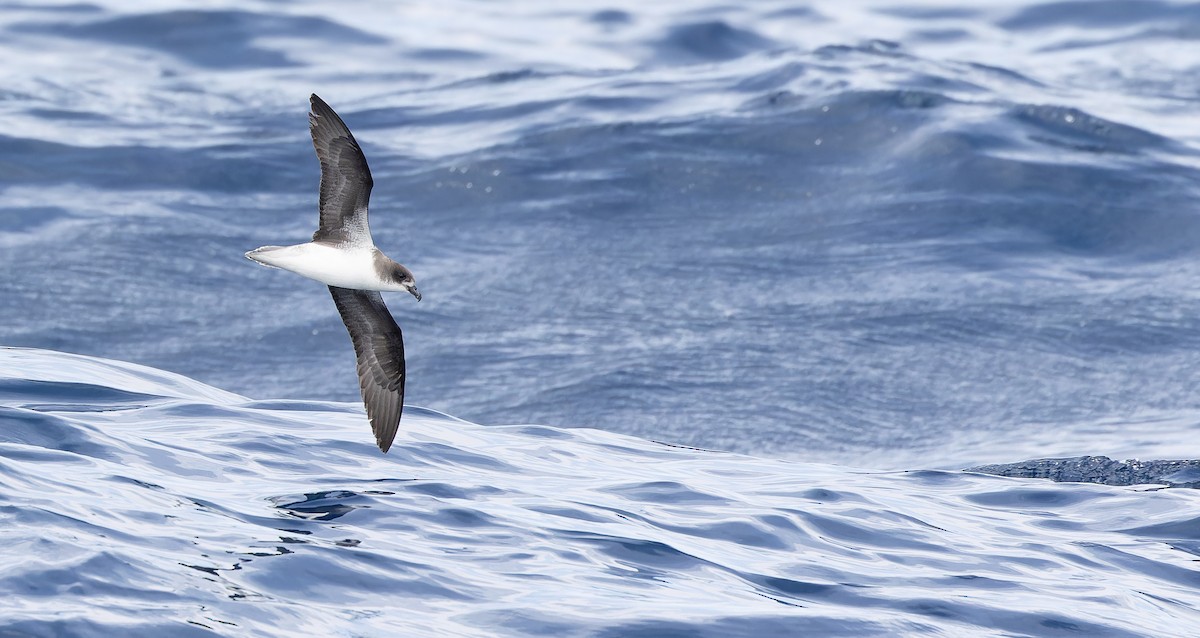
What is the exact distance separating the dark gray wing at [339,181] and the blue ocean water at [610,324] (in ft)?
3.38

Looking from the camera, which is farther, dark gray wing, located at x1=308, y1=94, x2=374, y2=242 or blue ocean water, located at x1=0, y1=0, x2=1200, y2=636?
dark gray wing, located at x1=308, y1=94, x2=374, y2=242

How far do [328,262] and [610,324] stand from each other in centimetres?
455

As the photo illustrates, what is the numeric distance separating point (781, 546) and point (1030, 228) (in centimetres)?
629

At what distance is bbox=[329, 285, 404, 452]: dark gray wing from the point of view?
6.70m

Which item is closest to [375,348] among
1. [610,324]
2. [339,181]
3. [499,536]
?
[339,181]

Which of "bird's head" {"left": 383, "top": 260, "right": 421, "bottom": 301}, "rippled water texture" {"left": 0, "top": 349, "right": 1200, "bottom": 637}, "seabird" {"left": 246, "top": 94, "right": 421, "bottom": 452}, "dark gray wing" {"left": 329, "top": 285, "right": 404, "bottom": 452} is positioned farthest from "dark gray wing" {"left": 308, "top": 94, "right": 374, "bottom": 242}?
"rippled water texture" {"left": 0, "top": 349, "right": 1200, "bottom": 637}

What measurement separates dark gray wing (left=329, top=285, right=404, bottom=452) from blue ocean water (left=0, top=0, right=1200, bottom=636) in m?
0.29

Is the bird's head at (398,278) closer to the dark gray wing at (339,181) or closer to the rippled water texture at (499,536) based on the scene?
the dark gray wing at (339,181)

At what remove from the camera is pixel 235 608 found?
4613 mm

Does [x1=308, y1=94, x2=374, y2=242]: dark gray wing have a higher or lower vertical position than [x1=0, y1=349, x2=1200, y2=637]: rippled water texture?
higher

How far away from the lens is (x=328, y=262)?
6121 millimetres

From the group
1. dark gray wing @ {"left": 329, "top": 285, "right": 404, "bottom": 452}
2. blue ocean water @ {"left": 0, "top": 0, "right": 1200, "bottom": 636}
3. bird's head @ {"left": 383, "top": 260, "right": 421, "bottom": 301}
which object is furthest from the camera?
dark gray wing @ {"left": 329, "top": 285, "right": 404, "bottom": 452}

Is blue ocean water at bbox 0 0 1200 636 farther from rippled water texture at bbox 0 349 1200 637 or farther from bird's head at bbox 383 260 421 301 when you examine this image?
bird's head at bbox 383 260 421 301

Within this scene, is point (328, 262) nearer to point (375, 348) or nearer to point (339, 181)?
point (339, 181)
